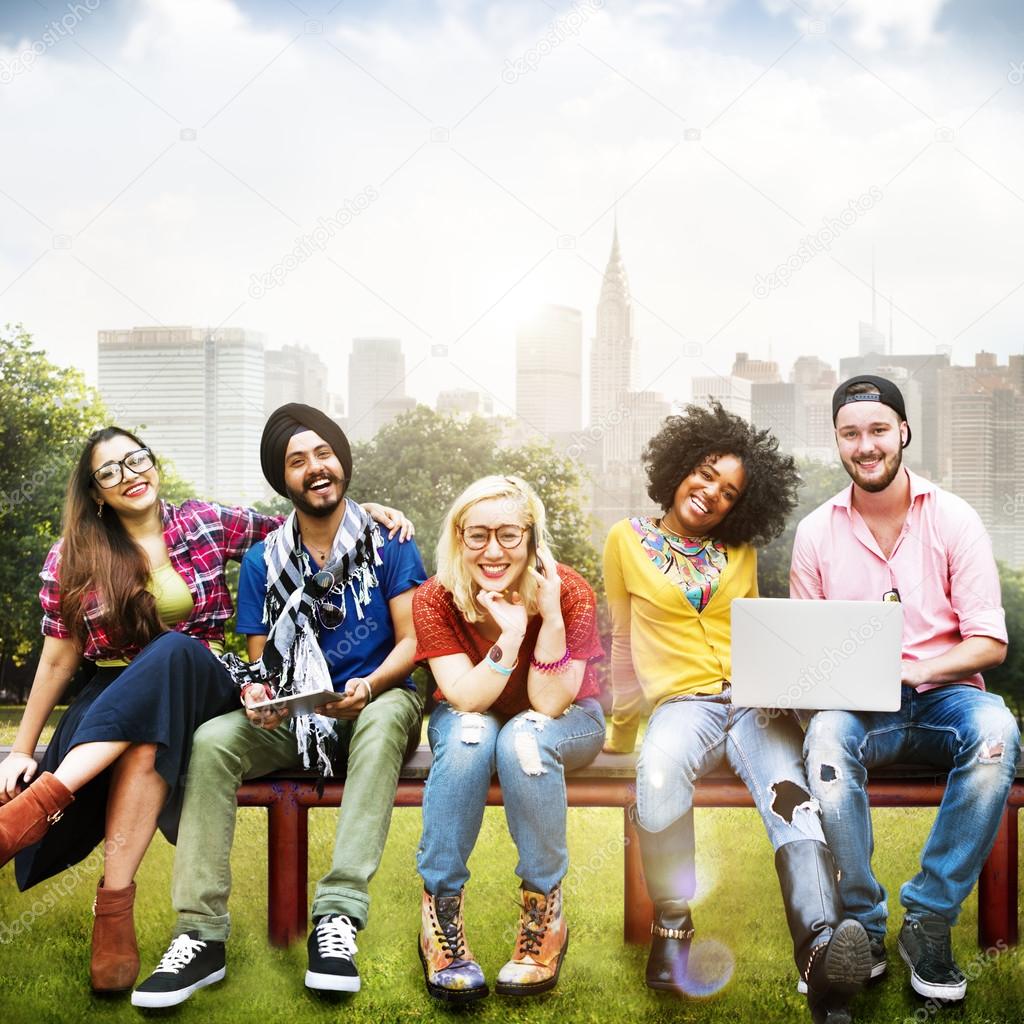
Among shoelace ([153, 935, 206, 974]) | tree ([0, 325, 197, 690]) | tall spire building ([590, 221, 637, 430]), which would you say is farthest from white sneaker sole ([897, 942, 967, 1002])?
tree ([0, 325, 197, 690])

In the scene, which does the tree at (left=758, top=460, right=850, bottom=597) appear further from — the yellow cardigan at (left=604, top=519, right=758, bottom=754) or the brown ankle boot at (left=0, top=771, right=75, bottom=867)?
the brown ankle boot at (left=0, top=771, right=75, bottom=867)

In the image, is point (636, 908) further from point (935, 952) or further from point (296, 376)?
point (296, 376)

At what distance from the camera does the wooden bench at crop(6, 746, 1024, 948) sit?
2.62 meters

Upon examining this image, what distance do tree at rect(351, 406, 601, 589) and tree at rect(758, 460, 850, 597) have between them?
48.0 inches

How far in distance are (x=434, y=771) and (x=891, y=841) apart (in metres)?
2.32

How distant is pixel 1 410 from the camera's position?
25.7 feet

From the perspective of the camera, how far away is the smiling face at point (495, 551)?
252 cm

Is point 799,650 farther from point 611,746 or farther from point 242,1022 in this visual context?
point 242,1022

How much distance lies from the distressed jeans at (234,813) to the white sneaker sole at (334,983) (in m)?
0.13

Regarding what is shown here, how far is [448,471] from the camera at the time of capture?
6805 millimetres

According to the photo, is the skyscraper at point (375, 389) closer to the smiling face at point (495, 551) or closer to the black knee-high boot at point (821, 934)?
the smiling face at point (495, 551)

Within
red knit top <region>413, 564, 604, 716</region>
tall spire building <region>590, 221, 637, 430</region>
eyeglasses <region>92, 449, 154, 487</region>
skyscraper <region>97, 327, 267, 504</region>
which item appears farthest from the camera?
skyscraper <region>97, 327, 267, 504</region>
